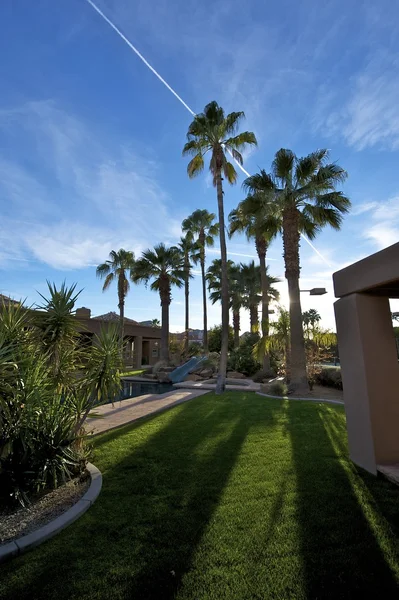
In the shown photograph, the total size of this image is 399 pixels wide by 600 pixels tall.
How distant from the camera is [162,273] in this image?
2492 centimetres

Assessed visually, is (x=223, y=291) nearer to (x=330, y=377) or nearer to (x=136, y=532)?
(x=330, y=377)

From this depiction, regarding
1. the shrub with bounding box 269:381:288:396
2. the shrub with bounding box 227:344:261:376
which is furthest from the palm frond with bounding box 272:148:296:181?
the shrub with bounding box 227:344:261:376

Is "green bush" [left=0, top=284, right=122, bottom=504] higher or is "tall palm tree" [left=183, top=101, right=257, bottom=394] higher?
"tall palm tree" [left=183, top=101, right=257, bottom=394]

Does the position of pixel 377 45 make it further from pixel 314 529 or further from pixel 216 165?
pixel 314 529

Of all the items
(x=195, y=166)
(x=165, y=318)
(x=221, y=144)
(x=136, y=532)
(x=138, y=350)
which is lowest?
(x=136, y=532)

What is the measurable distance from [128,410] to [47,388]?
5496mm

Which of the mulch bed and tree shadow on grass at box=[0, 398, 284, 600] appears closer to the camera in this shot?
tree shadow on grass at box=[0, 398, 284, 600]

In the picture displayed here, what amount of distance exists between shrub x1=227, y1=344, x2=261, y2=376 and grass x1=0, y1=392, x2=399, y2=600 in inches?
546

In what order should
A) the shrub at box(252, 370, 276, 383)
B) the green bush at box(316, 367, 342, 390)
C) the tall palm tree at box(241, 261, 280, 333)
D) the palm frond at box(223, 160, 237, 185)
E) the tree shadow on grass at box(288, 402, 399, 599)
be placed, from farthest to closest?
the tall palm tree at box(241, 261, 280, 333) → the shrub at box(252, 370, 276, 383) → the palm frond at box(223, 160, 237, 185) → the green bush at box(316, 367, 342, 390) → the tree shadow on grass at box(288, 402, 399, 599)

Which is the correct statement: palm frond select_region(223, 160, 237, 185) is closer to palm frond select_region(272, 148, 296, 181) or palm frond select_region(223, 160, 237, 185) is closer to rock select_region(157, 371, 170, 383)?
palm frond select_region(272, 148, 296, 181)

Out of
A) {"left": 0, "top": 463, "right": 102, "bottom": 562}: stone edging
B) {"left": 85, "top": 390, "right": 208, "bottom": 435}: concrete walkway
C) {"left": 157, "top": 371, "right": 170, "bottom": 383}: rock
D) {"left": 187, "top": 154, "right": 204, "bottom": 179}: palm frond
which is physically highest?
{"left": 187, "top": 154, "right": 204, "bottom": 179}: palm frond

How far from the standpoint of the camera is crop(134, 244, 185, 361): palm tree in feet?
80.4

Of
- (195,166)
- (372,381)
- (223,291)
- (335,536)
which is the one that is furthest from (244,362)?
(335,536)

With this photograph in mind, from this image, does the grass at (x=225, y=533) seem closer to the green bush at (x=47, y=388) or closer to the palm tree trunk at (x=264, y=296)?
the green bush at (x=47, y=388)
